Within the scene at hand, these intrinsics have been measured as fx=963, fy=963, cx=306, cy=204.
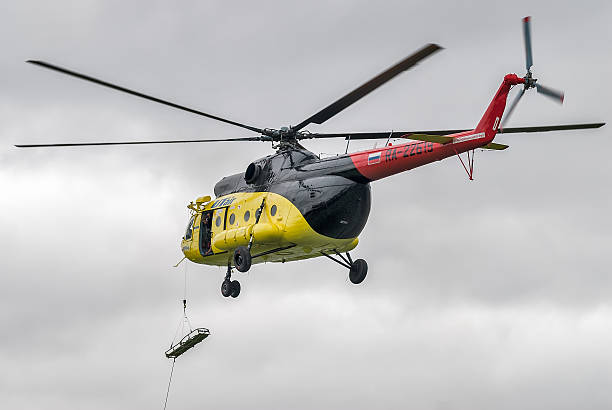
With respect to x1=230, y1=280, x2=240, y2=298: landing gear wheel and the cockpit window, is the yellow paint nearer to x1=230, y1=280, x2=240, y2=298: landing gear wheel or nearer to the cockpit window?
the cockpit window

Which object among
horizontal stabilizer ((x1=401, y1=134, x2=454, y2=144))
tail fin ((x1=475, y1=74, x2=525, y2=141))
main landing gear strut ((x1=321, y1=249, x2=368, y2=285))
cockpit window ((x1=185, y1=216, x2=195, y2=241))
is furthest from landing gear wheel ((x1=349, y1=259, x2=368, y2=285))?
tail fin ((x1=475, y1=74, x2=525, y2=141))

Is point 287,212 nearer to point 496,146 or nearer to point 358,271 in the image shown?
point 358,271

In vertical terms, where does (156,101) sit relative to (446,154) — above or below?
above

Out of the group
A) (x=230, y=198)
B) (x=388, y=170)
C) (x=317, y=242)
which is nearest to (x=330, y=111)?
(x=388, y=170)

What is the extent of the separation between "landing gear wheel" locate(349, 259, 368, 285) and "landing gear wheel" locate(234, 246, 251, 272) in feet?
15.2

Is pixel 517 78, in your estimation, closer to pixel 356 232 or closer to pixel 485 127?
pixel 485 127

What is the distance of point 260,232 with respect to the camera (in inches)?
1334

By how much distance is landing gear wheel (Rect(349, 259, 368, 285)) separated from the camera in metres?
36.4

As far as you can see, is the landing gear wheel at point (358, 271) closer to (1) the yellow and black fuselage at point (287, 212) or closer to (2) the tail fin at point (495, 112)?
(1) the yellow and black fuselage at point (287, 212)

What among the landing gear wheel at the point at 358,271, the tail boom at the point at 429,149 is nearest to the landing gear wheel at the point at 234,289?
the landing gear wheel at the point at 358,271

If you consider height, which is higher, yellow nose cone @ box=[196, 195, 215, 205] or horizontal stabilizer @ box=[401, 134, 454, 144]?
yellow nose cone @ box=[196, 195, 215, 205]

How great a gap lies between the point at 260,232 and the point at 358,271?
4671 mm

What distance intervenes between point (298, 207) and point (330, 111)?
3695mm

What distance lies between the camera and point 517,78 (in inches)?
1122
